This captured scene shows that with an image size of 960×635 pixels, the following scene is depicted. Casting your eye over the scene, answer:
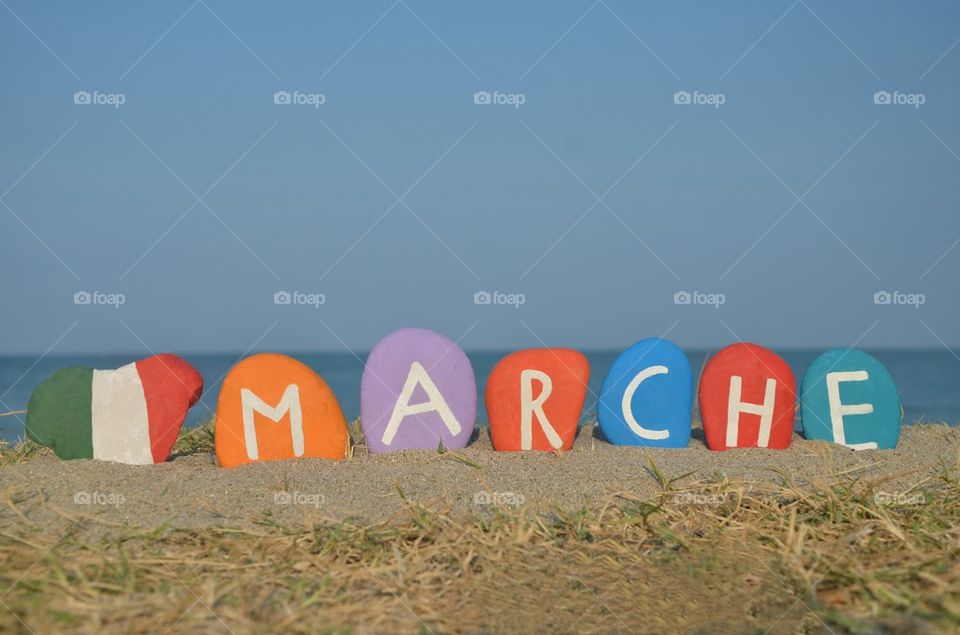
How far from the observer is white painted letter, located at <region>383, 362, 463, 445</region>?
4.37 metres

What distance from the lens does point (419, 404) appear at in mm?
4410

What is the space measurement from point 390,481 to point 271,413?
1.00 m

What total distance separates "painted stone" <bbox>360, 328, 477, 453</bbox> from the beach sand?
0.48ft

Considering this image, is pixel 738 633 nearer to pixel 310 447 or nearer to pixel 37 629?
pixel 37 629

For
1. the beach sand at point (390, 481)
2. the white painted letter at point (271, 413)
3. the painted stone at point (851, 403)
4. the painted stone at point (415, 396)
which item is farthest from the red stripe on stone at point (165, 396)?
the painted stone at point (851, 403)

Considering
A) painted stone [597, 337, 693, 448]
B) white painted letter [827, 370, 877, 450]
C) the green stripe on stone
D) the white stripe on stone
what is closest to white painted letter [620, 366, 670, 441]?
painted stone [597, 337, 693, 448]

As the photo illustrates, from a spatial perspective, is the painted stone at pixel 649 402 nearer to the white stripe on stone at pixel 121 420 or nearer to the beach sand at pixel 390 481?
the beach sand at pixel 390 481

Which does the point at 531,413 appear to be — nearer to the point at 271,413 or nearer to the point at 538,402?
the point at 538,402

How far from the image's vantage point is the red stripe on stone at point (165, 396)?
4207mm

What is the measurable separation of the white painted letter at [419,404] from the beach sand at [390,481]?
17 cm

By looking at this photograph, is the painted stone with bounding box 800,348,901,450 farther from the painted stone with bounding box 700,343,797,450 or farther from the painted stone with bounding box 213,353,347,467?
the painted stone with bounding box 213,353,347,467

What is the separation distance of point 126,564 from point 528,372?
2.45 meters

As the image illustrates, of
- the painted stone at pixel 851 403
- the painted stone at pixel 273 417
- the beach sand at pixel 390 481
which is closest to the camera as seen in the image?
the beach sand at pixel 390 481

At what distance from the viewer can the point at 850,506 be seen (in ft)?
9.41
